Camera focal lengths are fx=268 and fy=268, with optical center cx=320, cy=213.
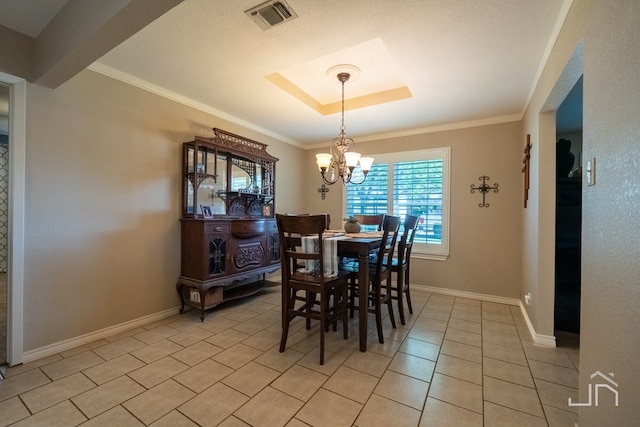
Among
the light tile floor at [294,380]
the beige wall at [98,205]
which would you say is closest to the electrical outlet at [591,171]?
the light tile floor at [294,380]

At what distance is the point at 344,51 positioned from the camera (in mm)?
2387

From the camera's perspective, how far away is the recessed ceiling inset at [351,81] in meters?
2.45

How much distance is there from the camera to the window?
3887mm

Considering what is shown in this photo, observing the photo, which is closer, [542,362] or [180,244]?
[542,362]

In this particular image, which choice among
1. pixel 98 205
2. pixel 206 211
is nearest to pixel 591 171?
pixel 206 211

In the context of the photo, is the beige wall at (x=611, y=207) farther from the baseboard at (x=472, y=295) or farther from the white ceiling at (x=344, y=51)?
the baseboard at (x=472, y=295)

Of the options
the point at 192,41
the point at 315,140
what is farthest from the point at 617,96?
the point at 315,140

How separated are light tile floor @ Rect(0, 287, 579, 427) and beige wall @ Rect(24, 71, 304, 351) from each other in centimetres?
35

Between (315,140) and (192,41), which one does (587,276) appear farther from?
(315,140)

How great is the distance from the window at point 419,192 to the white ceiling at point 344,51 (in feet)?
2.47

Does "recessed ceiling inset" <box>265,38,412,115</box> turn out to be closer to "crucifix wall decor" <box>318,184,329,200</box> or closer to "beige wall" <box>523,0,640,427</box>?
"beige wall" <box>523,0,640,427</box>

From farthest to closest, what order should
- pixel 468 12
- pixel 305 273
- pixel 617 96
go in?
pixel 305 273 < pixel 468 12 < pixel 617 96

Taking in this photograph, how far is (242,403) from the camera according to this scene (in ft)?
5.27

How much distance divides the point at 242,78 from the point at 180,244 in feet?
6.35
